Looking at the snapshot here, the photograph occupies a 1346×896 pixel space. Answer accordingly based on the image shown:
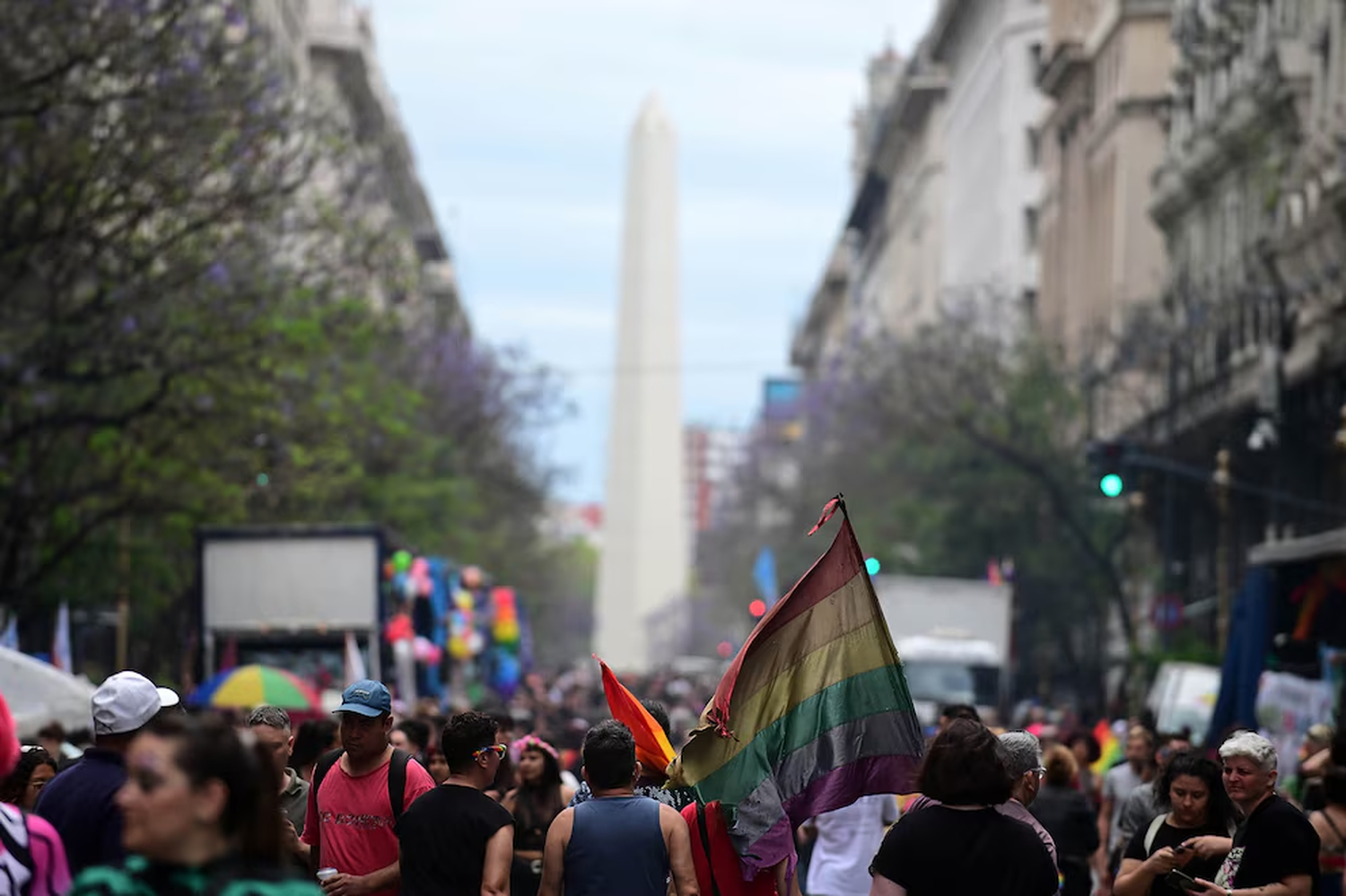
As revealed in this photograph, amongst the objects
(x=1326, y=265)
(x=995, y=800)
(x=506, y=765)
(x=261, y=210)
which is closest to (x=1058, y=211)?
(x=1326, y=265)

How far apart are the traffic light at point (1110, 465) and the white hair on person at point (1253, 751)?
18.3m

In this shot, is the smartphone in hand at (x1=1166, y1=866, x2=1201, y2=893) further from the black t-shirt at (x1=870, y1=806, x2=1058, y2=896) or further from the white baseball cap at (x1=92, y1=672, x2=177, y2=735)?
the white baseball cap at (x1=92, y1=672, x2=177, y2=735)

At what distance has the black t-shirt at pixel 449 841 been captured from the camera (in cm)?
856

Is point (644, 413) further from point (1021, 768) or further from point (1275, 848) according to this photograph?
point (1275, 848)

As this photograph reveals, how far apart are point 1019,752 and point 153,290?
62.1 ft

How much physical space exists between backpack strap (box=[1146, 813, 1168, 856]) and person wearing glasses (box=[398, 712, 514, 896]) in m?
2.37

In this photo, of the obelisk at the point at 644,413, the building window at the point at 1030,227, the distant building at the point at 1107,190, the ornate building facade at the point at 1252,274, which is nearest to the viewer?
the ornate building facade at the point at 1252,274

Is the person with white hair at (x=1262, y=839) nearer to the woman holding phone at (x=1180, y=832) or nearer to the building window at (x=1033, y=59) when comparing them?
the woman holding phone at (x=1180, y=832)

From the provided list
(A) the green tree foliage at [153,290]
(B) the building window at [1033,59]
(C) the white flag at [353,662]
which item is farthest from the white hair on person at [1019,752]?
(B) the building window at [1033,59]

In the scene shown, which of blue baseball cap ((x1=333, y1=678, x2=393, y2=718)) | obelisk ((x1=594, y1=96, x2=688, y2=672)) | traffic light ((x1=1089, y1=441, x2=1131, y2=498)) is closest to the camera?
blue baseball cap ((x1=333, y1=678, x2=393, y2=718))

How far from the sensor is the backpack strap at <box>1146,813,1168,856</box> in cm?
959

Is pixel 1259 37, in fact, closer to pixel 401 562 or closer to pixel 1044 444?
pixel 1044 444

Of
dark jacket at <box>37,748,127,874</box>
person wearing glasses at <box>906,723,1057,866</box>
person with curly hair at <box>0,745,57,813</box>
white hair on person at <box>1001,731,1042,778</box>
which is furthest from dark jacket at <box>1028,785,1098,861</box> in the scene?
dark jacket at <box>37,748,127,874</box>

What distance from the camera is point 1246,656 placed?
22.1 meters
